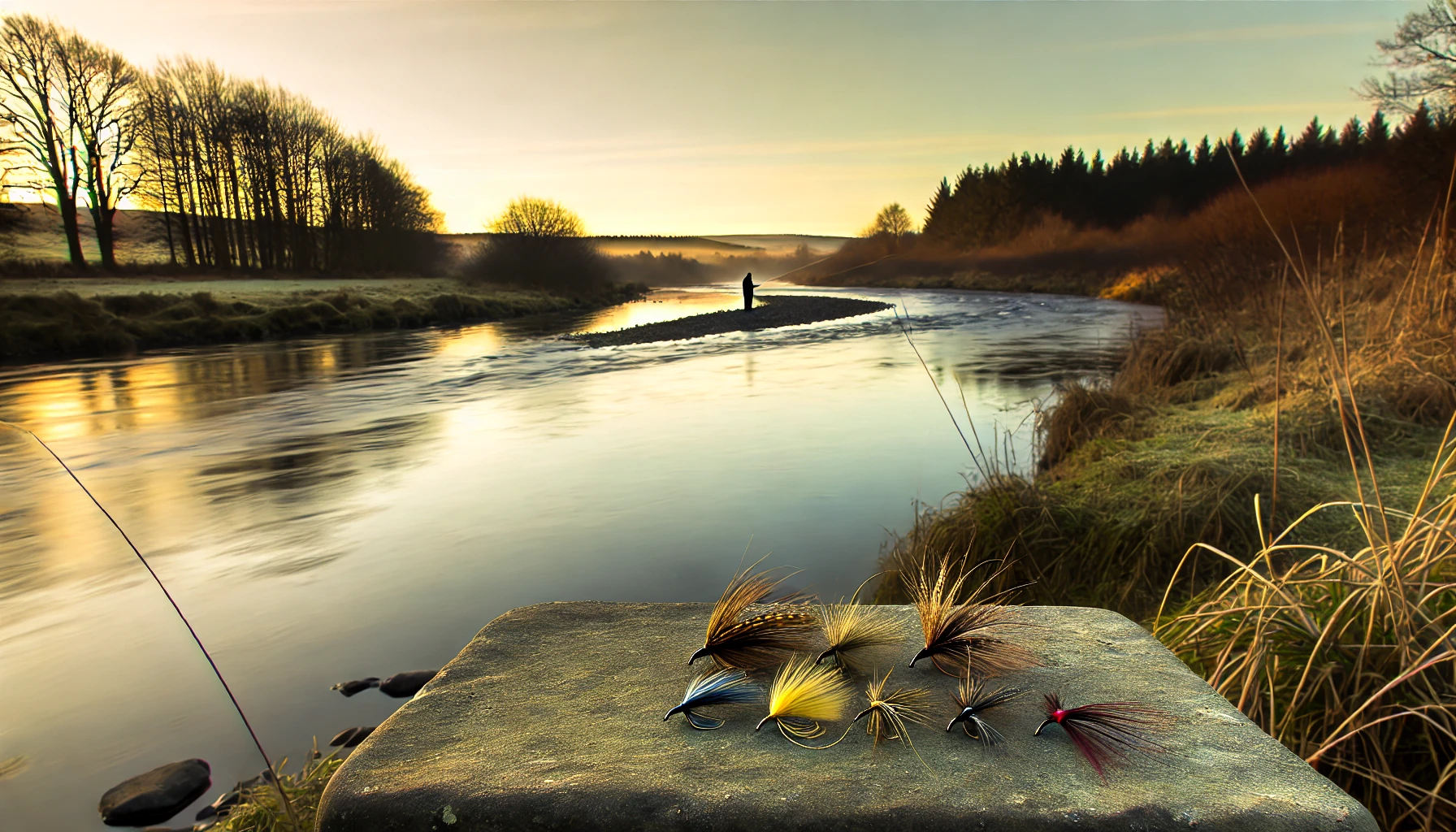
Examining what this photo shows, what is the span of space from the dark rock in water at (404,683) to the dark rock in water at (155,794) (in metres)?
0.72

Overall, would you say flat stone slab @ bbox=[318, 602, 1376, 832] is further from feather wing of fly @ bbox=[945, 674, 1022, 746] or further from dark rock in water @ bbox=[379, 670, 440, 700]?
dark rock in water @ bbox=[379, 670, 440, 700]

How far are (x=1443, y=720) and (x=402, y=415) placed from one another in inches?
446

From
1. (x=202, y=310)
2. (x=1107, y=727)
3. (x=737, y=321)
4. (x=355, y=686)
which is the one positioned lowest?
(x=355, y=686)

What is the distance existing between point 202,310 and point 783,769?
27.5 meters

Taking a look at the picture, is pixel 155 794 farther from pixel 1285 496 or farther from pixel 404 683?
pixel 1285 496

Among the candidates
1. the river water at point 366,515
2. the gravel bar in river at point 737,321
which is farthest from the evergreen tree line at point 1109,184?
the river water at point 366,515

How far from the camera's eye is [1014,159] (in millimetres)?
69875

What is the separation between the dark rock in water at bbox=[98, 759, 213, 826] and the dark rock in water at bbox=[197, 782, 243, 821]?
4.1 inches

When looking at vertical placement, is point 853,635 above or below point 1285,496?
above

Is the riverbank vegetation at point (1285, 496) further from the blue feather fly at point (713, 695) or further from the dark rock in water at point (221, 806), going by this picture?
the dark rock in water at point (221, 806)

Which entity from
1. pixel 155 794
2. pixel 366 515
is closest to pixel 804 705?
pixel 155 794

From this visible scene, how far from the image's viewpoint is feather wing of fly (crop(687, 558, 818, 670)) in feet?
5.67

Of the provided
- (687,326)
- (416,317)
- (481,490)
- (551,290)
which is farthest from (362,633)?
(551,290)

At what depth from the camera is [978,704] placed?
1.49 m
